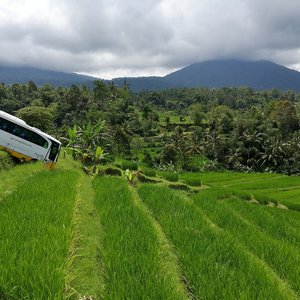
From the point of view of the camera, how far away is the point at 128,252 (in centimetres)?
505

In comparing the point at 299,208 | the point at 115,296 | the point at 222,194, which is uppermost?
the point at 115,296

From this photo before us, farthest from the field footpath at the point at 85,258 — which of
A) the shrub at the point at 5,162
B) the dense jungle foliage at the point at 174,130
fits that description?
the dense jungle foliage at the point at 174,130

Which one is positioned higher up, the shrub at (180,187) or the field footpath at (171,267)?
the field footpath at (171,267)

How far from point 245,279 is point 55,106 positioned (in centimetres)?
7224

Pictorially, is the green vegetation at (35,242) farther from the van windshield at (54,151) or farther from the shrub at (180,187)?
the van windshield at (54,151)

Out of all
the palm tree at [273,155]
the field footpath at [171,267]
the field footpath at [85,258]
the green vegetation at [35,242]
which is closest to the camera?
the green vegetation at [35,242]

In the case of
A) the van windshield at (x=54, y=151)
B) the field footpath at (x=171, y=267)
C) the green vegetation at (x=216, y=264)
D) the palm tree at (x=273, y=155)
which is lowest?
the palm tree at (x=273, y=155)

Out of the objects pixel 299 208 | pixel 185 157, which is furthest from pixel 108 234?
pixel 185 157

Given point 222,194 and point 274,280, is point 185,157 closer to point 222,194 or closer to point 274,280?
point 222,194

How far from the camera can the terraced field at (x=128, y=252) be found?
3.98 m

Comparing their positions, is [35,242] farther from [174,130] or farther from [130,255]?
[174,130]

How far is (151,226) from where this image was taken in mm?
6445

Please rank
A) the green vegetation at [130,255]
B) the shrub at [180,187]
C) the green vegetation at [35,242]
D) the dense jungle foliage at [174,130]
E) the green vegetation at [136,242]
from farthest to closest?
the dense jungle foliage at [174,130] → the shrub at [180,187] → the green vegetation at [136,242] → the green vegetation at [130,255] → the green vegetation at [35,242]

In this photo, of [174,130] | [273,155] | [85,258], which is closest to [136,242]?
[85,258]
